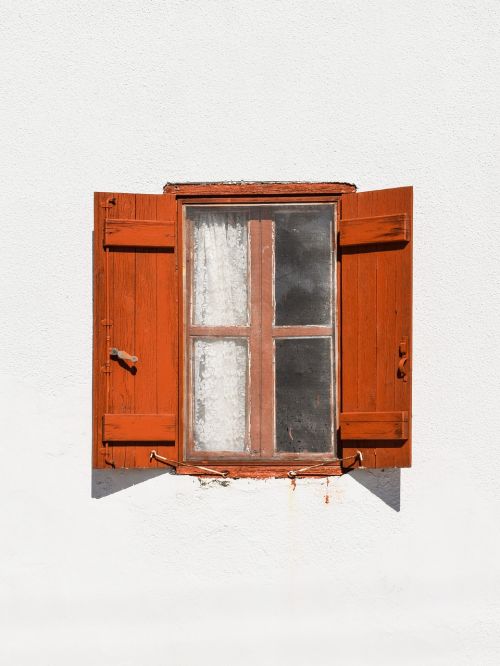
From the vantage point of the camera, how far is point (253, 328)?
12.6ft

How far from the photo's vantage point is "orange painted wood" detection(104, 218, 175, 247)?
12.0 feet

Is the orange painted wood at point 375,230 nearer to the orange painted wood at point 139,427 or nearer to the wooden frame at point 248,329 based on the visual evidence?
the wooden frame at point 248,329

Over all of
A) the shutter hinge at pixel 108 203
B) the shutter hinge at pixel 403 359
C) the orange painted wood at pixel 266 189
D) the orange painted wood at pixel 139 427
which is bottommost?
the orange painted wood at pixel 139 427

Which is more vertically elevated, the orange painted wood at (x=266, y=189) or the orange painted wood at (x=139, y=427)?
the orange painted wood at (x=266, y=189)

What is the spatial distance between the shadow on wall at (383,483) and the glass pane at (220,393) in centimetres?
51

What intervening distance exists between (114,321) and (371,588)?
5.08ft

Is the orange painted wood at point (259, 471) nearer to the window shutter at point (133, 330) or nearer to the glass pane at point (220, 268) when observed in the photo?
the window shutter at point (133, 330)

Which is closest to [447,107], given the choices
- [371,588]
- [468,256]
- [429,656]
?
[468,256]

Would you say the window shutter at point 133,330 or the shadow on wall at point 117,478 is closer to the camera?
the window shutter at point 133,330

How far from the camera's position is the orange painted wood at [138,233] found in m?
3.66

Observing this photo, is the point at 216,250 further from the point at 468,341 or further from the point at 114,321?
the point at 468,341

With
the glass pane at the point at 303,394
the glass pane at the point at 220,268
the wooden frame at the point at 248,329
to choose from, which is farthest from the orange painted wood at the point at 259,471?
the glass pane at the point at 220,268

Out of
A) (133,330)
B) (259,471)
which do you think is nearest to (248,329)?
(133,330)

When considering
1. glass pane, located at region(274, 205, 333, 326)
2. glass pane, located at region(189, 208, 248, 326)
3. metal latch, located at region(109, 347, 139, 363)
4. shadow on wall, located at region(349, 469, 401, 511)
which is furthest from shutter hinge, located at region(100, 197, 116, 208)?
shadow on wall, located at region(349, 469, 401, 511)
